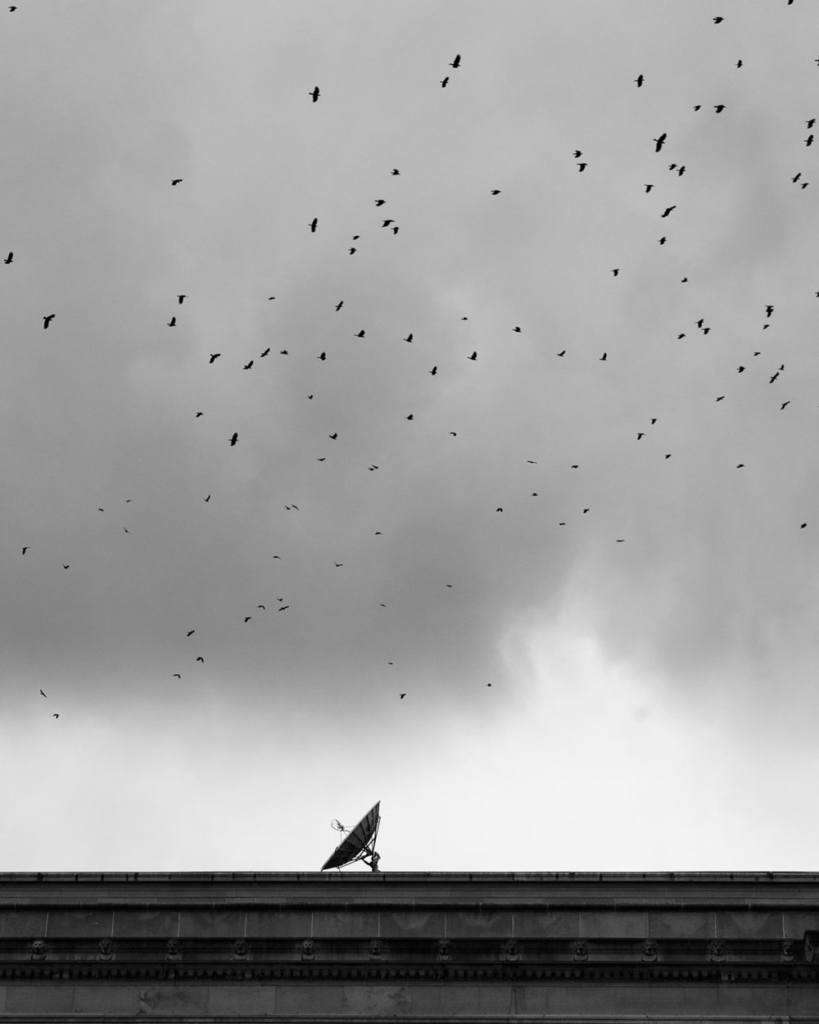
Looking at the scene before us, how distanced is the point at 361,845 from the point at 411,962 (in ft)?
29.0

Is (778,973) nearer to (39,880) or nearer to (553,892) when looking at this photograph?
(553,892)

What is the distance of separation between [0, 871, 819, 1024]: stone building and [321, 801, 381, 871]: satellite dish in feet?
22.6

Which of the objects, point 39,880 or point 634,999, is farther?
point 39,880

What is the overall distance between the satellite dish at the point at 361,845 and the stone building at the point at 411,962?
6886 mm

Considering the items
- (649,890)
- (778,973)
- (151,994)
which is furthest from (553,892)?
(151,994)

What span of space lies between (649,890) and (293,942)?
8.68 meters

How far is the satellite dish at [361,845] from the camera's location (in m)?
58.8

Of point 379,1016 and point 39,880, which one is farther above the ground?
point 39,880

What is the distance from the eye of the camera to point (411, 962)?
50.9m

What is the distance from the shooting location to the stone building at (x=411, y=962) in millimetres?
50344

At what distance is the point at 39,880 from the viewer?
53844mm

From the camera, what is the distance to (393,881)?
53375 mm

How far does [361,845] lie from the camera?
59500mm

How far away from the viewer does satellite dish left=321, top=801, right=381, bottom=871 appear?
193 ft
